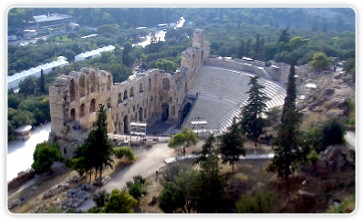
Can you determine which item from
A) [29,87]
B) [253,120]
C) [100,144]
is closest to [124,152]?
[100,144]

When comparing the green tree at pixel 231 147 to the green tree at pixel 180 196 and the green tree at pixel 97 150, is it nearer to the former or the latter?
the green tree at pixel 180 196

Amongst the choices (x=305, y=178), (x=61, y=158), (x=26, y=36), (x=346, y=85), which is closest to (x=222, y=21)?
Result: (x=26, y=36)

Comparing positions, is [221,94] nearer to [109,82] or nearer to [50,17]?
[109,82]

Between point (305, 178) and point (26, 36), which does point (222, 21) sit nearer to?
point (26, 36)

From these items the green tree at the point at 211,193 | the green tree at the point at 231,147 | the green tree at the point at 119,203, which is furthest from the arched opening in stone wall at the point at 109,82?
the green tree at the point at 211,193

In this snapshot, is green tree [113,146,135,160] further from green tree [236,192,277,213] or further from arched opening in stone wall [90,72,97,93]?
green tree [236,192,277,213]

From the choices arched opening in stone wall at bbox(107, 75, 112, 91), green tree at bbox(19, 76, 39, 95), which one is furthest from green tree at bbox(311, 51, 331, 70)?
green tree at bbox(19, 76, 39, 95)
